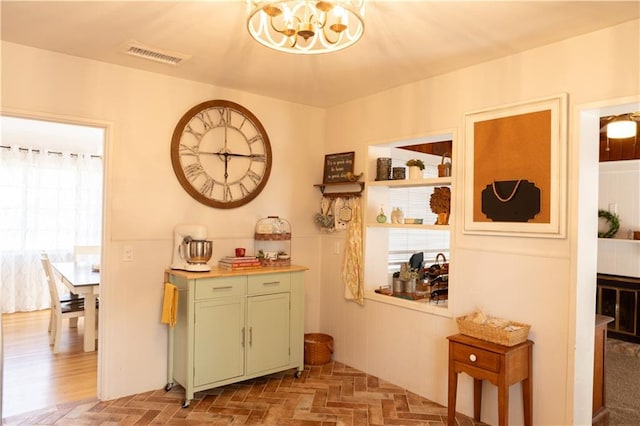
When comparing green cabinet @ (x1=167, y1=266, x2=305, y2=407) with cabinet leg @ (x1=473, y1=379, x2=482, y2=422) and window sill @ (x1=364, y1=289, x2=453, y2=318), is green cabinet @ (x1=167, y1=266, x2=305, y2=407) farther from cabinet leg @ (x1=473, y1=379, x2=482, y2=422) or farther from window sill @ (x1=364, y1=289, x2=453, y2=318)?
cabinet leg @ (x1=473, y1=379, x2=482, y2=422)

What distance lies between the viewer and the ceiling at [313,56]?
2.39m

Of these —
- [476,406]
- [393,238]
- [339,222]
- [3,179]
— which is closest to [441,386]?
[476,406]

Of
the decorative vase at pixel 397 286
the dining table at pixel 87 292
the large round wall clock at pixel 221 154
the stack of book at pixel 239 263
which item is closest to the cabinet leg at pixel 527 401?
the decorative vase at pixel 397 286

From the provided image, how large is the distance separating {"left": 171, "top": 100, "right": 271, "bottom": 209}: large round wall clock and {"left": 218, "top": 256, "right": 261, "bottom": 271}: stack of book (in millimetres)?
488

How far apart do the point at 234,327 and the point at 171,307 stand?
1.64ft

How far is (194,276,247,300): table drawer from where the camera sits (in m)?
3.29

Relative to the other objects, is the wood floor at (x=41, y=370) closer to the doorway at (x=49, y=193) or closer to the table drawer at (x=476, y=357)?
the doorway at (x=49, y=193)

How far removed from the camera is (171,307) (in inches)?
131

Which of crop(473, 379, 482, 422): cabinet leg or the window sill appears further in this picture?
the window sill

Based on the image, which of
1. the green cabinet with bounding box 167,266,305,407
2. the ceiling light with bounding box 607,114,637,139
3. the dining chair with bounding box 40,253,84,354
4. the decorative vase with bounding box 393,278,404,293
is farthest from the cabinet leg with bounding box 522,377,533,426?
the dining chair with bounding box 40,253,84,354

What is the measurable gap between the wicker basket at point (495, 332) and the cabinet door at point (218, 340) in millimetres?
1673

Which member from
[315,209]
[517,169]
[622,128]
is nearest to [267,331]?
[315,209]

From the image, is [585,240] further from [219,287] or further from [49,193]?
[49,193]

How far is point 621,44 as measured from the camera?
2498 millimetres
